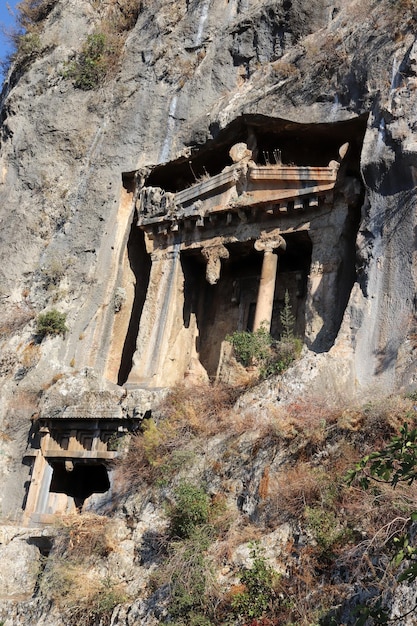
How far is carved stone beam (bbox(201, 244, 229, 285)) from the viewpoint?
1572cm

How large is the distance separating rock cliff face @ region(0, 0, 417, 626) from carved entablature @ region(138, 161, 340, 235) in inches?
17.0

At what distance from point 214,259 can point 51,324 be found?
4.33 m

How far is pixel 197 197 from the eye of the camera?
16.4 metres

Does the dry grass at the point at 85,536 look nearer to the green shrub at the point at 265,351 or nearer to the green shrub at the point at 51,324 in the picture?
the green shrub at the point at 265,351

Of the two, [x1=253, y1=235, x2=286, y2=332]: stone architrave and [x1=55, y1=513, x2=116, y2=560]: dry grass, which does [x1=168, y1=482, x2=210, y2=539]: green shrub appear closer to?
[x1=55, y1=513, x2=116, y2=560]: dry grass

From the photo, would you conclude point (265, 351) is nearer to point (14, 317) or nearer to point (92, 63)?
point (14, 317)

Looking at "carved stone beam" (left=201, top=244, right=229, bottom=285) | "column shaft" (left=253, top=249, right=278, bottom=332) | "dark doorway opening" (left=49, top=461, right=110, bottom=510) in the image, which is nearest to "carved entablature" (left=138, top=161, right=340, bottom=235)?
"carved stone beam" (left=201, top=244, right=229, bottom=285)

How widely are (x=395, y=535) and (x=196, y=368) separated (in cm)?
932

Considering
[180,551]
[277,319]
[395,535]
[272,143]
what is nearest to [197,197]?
[272,143]

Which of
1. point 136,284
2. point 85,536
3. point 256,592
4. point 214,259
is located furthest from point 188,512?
point 136,284

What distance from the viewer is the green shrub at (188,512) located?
8859 mm

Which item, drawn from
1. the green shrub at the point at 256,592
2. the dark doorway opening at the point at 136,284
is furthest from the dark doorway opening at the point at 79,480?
the green shrub at the point at 256,592

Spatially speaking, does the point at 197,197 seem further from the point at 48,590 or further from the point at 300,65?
the point at 48,590

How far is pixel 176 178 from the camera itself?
18.1 metres
